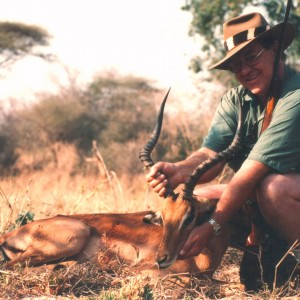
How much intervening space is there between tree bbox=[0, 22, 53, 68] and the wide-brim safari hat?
1581 cm

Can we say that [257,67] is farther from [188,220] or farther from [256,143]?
[188,220]

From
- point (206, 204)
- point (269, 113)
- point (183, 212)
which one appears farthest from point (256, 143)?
point (183, 212)

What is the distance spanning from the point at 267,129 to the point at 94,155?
14103 mm

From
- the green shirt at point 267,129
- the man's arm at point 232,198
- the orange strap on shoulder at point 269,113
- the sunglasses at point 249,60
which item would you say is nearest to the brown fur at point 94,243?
the man's arm at point 232,198

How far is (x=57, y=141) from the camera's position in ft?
76.0

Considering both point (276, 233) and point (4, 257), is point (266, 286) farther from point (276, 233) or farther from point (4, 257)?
point (4, 257)

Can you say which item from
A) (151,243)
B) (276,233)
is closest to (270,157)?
(276,233)

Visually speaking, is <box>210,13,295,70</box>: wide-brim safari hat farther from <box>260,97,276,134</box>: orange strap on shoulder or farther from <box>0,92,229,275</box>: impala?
<box>0,92,229,275</box>: impala

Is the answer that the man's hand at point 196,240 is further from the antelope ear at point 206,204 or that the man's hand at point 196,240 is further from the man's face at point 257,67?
the man's face at point 257,67

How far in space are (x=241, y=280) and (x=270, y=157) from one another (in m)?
1.35

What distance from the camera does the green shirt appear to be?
534 cm

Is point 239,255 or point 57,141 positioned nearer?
point 239,255

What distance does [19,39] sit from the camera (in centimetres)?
2114

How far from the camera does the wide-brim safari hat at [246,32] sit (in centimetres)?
578
